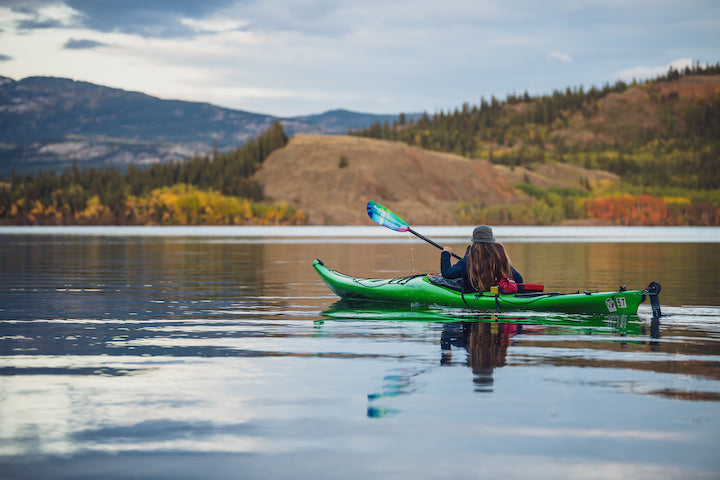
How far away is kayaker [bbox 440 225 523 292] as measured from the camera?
17750 millimetres

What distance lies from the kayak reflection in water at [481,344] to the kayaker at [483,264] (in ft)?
3.92

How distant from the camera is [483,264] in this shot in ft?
59.6

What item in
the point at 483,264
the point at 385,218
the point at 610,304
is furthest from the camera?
the point at 385,218

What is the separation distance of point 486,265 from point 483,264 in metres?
0.07

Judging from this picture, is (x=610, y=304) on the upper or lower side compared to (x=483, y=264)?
lower

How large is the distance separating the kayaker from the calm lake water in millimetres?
746

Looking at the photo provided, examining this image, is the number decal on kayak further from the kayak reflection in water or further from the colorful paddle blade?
the colorful paddle blade

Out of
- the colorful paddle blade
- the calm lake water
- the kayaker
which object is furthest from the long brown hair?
the colorful paddle blade

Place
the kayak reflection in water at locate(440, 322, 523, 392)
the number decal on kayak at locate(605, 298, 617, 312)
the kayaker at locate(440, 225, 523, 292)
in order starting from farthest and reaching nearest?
the number decal on kayak at locate(605, 298, 617, 312)
the kayaker at locate(440, 225, 523, 292)
the kayak reflection in water at locate(440, 322, 523, 392)

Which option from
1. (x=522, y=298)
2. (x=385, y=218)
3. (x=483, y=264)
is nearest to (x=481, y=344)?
(x=483, y=264)

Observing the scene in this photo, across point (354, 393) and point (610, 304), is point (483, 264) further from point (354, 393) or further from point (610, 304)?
point (354, 393)

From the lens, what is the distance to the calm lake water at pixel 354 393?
7727 millimetres

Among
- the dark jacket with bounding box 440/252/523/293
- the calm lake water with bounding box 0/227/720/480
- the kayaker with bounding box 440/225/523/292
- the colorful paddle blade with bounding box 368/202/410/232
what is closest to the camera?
the calm lake water with bounding box 0/227/720/480

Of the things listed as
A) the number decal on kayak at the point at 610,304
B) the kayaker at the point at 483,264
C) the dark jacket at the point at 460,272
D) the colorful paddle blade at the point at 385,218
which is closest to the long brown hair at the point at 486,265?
the kayaker at the point at 483,264
